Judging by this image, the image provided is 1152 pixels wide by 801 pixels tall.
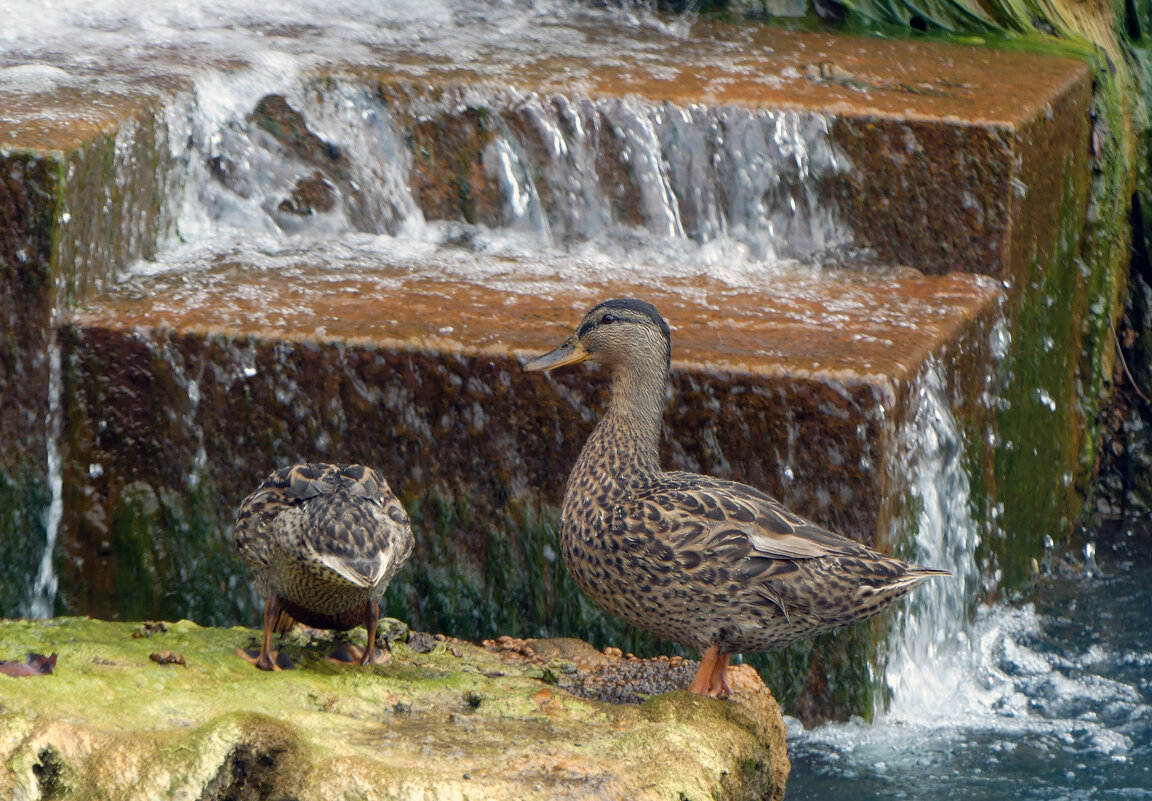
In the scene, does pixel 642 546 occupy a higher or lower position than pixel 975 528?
higher

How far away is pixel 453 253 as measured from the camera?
657 centimetres

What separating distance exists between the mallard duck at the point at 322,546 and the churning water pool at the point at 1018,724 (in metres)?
1.68

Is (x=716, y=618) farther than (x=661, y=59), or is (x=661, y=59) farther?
(x=661, y=59)

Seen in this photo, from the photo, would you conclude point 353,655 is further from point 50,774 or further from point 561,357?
point 50,774

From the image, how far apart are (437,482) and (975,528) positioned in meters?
2.32

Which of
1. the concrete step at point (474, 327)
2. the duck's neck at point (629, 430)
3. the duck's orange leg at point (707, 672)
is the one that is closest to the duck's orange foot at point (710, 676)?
the duck's orange leg at point (707, 672)

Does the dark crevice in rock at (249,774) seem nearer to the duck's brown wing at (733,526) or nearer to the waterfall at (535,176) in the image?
the duck's brown wing at (733,526)

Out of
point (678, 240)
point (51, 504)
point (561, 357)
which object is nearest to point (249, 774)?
point (561, 357)

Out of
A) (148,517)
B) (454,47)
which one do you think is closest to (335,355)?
(148,517)

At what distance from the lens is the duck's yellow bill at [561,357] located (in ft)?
15.0

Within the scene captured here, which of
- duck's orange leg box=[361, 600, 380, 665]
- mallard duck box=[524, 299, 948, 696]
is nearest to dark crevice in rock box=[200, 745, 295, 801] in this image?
duck's orange leg box=[361, 600, 380, 665]

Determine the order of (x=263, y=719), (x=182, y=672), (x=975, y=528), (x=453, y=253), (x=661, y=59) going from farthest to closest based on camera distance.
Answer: (x=661, y=59)
(x=453, y=253)
(x=975, y=528)
(x=182, y=672)
(x=263, y=719)

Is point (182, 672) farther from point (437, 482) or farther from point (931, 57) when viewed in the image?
point (931, 57)

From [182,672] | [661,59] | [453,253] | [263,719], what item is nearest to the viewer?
[263,719]
